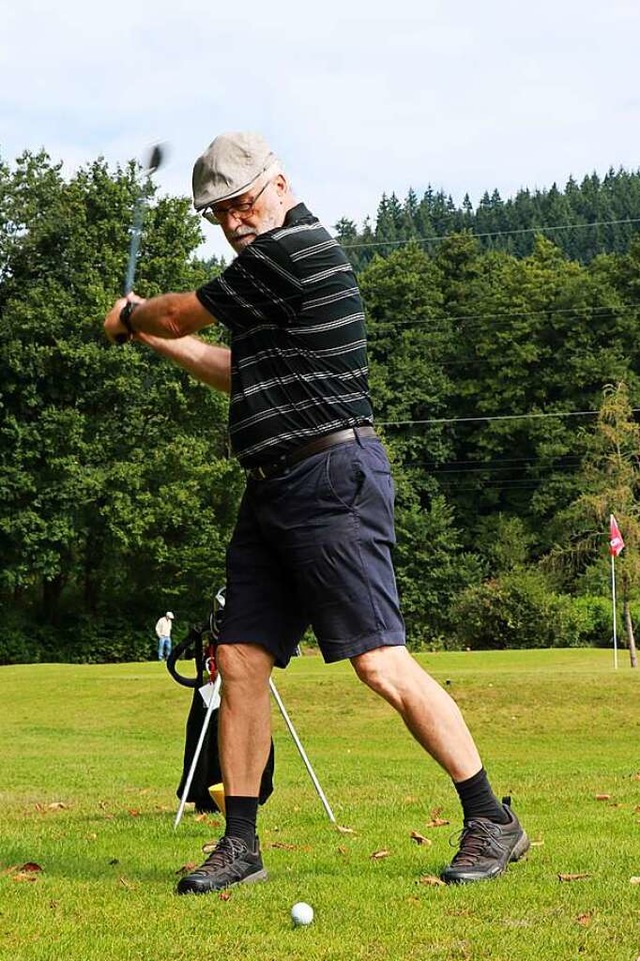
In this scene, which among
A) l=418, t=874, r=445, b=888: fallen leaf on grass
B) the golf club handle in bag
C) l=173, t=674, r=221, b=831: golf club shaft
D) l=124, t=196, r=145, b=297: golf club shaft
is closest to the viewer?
l=418, t=874, r=445, b=888: fallen leaf on grass

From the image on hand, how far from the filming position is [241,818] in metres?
4.92

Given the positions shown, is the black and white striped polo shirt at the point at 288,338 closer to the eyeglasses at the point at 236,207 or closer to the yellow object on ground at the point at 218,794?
the eyeglasses at the point at 236,207

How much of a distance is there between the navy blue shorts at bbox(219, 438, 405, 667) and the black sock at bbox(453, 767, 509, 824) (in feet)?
1.87

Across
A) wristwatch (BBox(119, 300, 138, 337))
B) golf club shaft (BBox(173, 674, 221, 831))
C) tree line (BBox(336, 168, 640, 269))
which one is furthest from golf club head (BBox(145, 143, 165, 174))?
tree line (BBox(336, 168, 640, 269))

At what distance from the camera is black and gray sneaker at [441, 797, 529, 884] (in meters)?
4.49

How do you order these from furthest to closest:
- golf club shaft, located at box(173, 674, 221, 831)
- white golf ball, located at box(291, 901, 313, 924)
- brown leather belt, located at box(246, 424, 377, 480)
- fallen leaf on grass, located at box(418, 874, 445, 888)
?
golf club shaft, located at box(173, 674, 221, 831) → brown leather belt, located at box(246, 424, 377, 480) → fallen leaf on grass, located at box(418, 874, 445, 888) → white golf ball, located at box(291, 901, 313, 924)

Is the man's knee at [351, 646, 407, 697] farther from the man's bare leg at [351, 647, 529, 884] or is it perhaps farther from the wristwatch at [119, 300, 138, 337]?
the wristwatch at [119, 300, 138, 337]

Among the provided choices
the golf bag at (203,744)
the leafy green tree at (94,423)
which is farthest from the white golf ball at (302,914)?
the leafy green tree at (94,423)

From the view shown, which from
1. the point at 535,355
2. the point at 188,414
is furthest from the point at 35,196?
the point at 535,355

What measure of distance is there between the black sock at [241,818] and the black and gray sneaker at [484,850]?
77 centimetres

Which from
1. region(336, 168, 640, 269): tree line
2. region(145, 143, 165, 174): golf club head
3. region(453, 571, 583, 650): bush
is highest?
region(336, 168, 640, 269): tree line

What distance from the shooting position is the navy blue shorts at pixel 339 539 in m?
4.64

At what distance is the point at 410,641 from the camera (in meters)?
50.3

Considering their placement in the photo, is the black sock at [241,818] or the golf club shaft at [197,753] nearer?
the black sock at [241,818]
